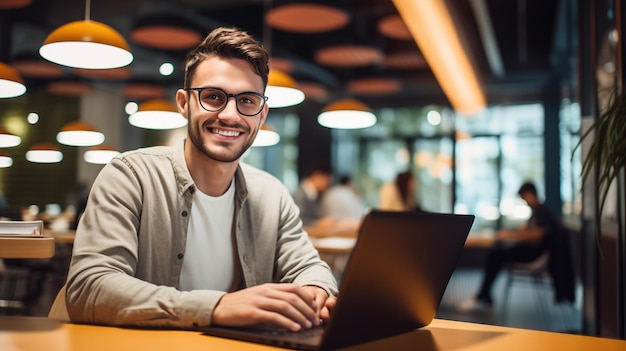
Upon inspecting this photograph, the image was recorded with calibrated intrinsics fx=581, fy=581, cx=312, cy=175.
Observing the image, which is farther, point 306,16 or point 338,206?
point 338,206

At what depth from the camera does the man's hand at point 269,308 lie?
1.04m

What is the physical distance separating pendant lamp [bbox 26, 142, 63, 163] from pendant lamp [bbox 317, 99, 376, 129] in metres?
3.35

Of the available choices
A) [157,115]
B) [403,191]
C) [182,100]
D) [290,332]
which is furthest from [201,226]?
[403,191]

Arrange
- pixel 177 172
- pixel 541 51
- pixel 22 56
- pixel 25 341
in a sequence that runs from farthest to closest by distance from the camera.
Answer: pixel 541 51, pixel 22 56, pixel 177 172, pixel 25 341

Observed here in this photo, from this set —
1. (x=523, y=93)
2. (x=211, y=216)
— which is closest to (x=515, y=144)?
(x=523, y=93)

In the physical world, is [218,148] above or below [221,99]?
below

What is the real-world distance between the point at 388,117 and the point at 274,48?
167 inches

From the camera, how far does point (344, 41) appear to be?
27.1 feet

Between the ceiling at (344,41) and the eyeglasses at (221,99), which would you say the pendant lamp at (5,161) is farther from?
the ceiling at (344,41)

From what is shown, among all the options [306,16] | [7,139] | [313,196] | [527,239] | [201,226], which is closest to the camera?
[201,226]

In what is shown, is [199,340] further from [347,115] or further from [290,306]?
[347,115]

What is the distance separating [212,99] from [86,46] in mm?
2087

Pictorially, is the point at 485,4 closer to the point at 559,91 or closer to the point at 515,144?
the point at 559,91

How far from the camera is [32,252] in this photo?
1515 mm
